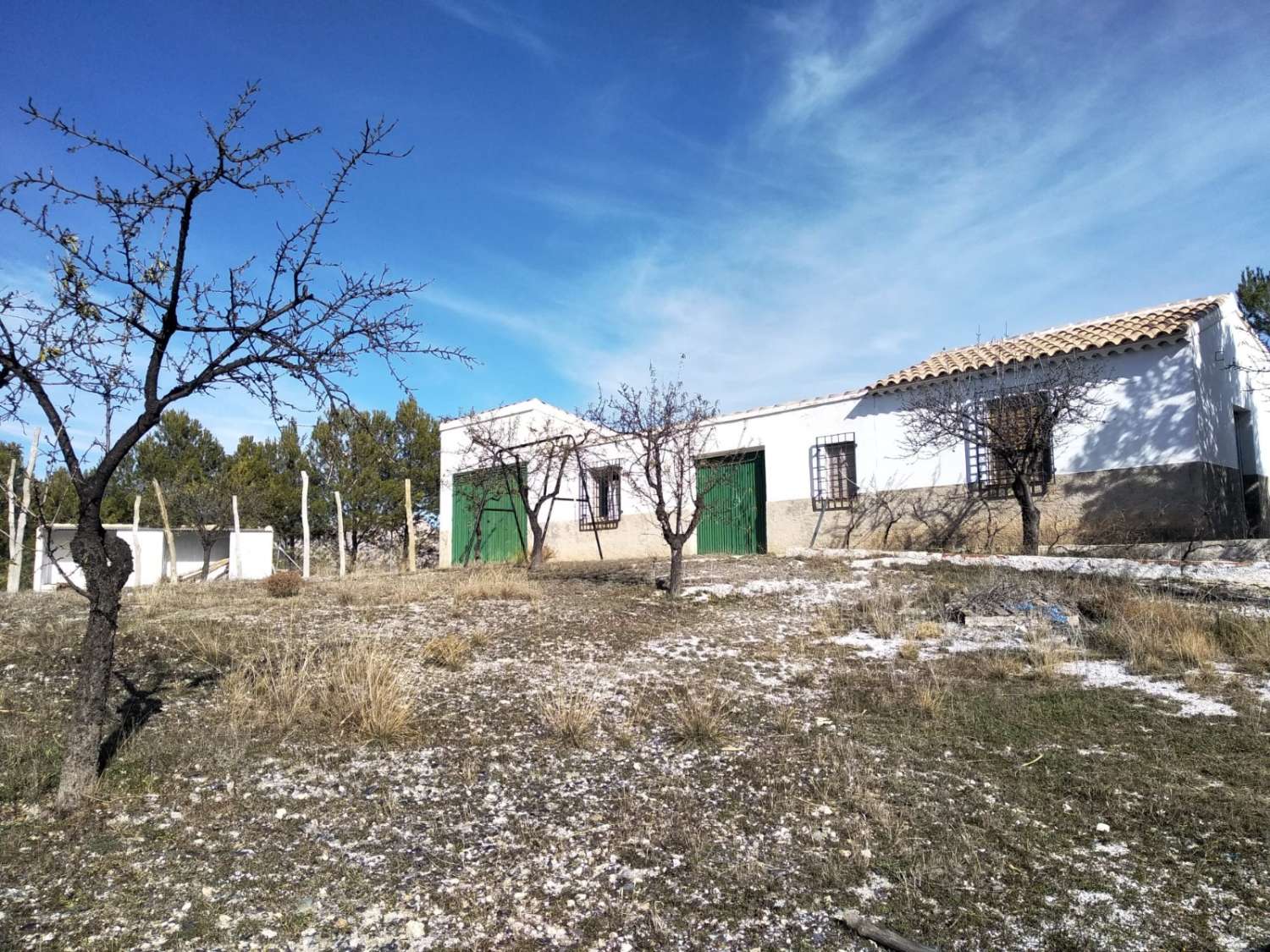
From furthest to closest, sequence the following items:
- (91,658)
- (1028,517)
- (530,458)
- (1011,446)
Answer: (530,458) < (1011,446) < (1028,517) < (91,658)

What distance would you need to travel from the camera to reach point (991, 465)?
506 inches

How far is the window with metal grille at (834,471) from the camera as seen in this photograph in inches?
571

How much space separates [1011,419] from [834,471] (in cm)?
345

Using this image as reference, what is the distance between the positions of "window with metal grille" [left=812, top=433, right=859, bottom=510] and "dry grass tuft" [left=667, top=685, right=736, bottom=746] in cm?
991

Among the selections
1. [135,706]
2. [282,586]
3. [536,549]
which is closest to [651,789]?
[135,706]

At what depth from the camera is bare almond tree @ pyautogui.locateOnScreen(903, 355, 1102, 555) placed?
11516 mm

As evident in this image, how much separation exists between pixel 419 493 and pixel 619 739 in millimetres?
23684

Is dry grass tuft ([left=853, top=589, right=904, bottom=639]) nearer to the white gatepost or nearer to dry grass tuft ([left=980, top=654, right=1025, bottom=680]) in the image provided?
dry grass tuft ([left=980, top=654, right=1025, bottom=680])

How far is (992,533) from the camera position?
1270 cm

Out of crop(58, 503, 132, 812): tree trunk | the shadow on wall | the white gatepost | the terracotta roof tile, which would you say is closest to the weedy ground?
crop(58, 503, 132, 812): tree trunk

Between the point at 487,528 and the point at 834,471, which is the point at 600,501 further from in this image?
the point at 834,471

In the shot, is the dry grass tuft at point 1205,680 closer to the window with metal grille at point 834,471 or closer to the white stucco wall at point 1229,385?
the white stucco wall at point 1229,385

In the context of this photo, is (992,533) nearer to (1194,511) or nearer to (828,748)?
(1194,511)

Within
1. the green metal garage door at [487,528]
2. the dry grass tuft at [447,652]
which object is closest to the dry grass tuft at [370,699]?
the dry grass tuft at [447,652]
